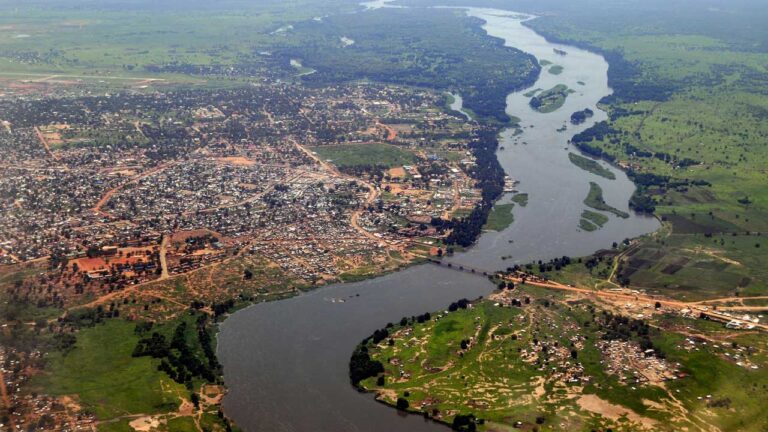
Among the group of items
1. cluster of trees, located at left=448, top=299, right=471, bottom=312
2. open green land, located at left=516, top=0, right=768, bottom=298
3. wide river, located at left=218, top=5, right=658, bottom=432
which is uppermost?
open green land, located at left=516, top=0, right=768, bottom=298

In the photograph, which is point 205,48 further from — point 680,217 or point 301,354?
point 301,354

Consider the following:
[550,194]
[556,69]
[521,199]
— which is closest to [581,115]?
[550,194]

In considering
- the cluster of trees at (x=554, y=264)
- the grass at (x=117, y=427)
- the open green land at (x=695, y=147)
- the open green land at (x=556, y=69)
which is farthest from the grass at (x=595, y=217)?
the open green land at (x=556, y=69)

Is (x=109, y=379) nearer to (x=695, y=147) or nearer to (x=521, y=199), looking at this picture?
(x=521, y=199)

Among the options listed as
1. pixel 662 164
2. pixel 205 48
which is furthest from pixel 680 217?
pixel 205 48

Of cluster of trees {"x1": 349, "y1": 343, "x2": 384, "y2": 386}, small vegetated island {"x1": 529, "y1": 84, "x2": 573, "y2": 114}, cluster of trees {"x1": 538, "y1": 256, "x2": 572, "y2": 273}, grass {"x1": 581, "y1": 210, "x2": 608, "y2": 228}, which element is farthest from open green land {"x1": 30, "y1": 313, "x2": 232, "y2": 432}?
small vegetated island {"x1": 529, "y1": 84, "x2": 573, "y2": 114}

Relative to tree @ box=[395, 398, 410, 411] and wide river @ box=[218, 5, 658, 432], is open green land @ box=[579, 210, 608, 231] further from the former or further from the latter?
tree @ box=[395, 398, 410, 411]
